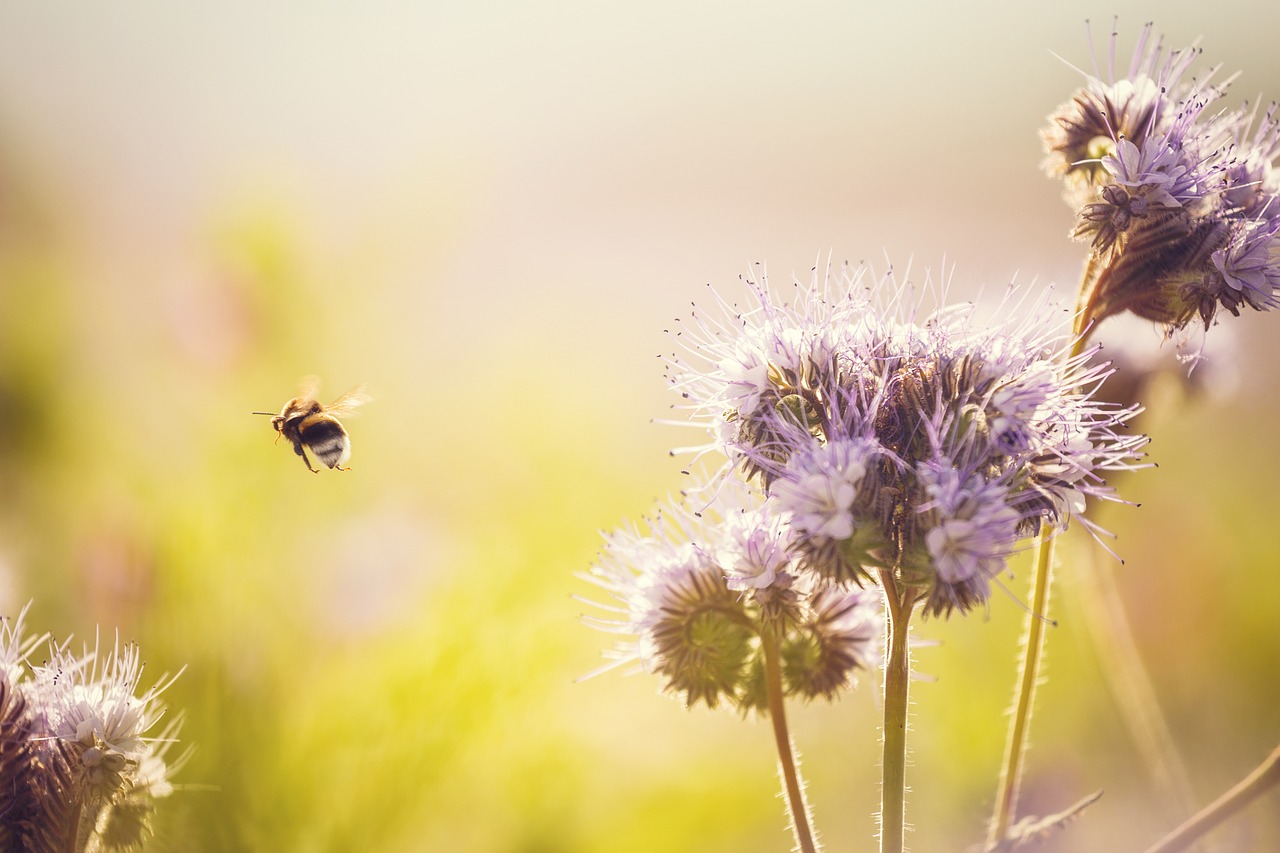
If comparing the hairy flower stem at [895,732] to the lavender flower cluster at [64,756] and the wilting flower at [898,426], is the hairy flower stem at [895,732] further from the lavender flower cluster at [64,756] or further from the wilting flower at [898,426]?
the lavender flower cluster at [64,756]

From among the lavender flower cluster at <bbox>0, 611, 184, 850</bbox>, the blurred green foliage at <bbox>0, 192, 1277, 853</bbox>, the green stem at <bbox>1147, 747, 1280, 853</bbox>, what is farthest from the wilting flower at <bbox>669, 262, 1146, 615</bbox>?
the blurred green foliage at <bbox>0, 192, 1277, 853</bbox>

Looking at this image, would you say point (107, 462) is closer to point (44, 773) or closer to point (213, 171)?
point (213, 171)

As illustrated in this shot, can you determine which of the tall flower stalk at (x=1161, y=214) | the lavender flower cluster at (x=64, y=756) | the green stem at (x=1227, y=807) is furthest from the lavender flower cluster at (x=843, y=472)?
the lavender flower cluster at (x=64, y=756)

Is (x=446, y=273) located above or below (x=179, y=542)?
above

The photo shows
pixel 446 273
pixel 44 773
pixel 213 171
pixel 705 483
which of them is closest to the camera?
pixel 44 773

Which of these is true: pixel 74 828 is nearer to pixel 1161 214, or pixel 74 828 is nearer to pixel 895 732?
pixel 895 732

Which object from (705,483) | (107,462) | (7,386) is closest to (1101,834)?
(705,483)
